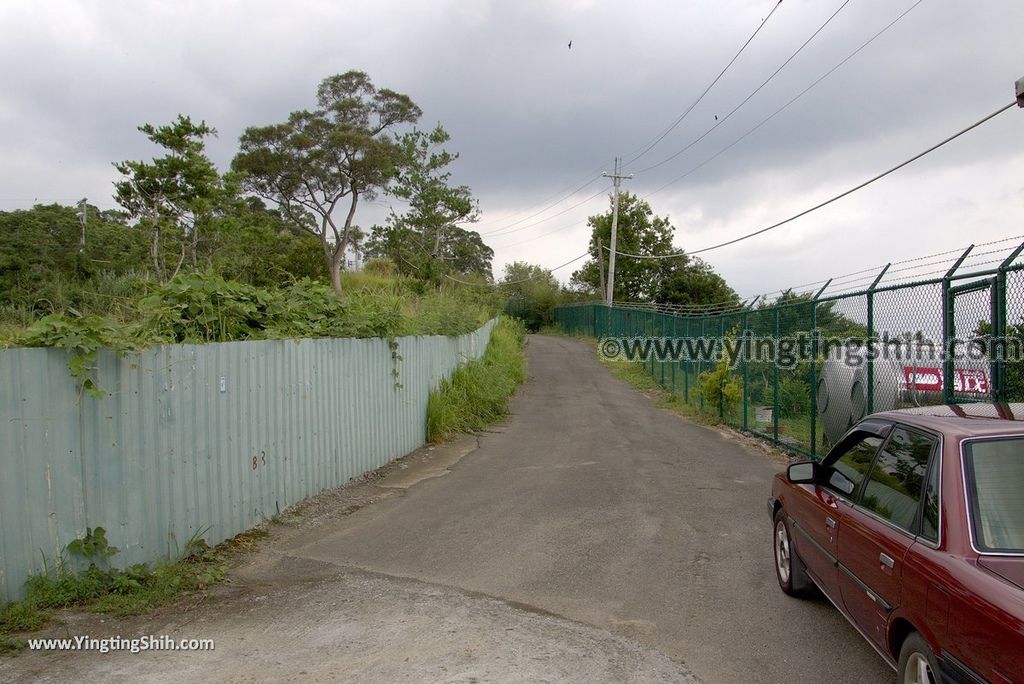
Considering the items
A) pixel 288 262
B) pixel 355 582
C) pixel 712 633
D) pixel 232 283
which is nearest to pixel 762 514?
pixel 712 633

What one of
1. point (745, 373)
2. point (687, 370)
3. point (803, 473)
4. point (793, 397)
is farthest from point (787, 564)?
point (687, 370)

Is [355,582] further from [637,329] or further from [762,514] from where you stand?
[637,329]

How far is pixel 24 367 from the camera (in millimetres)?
4672

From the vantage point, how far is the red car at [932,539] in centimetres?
277

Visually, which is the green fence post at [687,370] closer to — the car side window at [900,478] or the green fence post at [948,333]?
the green fence post at [948,333]

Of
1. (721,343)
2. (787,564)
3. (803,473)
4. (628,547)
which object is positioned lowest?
(628,547)

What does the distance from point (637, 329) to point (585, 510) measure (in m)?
20.0

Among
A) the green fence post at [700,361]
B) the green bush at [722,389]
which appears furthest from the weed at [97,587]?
the green fence post at [700,361]

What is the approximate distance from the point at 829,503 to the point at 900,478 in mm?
758

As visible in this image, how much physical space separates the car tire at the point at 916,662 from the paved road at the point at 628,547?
0.80 metres

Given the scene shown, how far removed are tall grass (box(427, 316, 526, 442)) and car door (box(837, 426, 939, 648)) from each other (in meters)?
8.43

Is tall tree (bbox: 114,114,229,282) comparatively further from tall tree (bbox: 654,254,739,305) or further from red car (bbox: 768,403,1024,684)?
tall tree (bbox: 654,254,739,305)

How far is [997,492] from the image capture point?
3225 mm

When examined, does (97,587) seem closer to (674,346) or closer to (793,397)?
(793,397)
